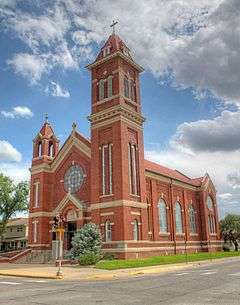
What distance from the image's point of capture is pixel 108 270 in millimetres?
26781

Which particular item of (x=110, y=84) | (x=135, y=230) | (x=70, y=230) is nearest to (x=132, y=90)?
(x=110, y=84)

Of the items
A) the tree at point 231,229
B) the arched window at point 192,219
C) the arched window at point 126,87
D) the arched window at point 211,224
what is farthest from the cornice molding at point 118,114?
the tree at point 231,229

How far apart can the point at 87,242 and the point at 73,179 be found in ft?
35.8

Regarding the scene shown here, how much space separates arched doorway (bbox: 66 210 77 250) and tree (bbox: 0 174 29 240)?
21.6 m

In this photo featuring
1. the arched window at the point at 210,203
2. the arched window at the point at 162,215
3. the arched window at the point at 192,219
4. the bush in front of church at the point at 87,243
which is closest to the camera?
the bush in front of church at the point at 87,243

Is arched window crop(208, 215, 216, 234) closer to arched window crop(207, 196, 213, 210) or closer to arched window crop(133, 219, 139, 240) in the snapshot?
arched window crop(207, 196, 213, 210)

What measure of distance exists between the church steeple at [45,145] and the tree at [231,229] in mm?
40619

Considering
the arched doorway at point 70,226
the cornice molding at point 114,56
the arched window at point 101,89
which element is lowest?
the arched doorway at point 70,226

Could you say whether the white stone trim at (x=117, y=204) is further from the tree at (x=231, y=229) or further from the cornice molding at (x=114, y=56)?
the tree at (x=231, y=229)

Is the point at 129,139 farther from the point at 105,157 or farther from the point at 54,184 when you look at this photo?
the point at 54,184

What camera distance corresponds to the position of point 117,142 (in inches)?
1542

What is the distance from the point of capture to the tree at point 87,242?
34250mm

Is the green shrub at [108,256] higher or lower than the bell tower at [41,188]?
lower

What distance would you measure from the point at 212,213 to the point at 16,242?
129 feet
